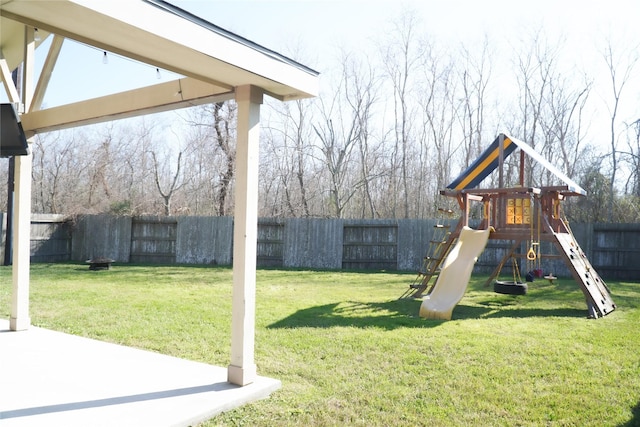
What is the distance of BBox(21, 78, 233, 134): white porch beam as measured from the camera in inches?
138

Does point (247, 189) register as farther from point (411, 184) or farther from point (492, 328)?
point (411, 184)

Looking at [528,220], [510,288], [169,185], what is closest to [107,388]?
Answer: [510,288]

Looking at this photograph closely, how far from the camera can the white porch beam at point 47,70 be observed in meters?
4.43

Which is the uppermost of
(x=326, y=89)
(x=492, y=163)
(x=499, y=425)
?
(x=326, y=89)

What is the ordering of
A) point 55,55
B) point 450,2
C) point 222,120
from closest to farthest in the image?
point 55,55
point 450,2
point 222,120

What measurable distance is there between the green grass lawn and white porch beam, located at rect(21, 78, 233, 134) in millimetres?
2031

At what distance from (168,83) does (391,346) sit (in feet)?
9.83

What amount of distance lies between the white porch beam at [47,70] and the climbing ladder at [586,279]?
6.53 metres

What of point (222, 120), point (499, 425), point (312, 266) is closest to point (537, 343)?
point (499, 425)

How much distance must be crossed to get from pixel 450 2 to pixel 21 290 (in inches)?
391

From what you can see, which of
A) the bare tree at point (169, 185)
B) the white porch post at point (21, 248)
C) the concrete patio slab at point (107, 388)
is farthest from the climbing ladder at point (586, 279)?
the bare tree at point (169, 185)

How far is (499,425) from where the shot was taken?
285cm

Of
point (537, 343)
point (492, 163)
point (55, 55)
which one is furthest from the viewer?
point (492, 163)

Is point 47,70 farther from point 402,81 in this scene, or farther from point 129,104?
point 402,81
